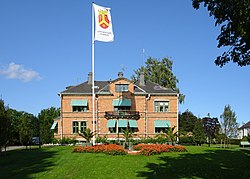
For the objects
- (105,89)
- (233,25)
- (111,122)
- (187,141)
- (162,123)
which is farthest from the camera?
(105,89)

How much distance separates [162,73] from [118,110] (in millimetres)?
18862

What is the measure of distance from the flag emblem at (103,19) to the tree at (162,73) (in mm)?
30767

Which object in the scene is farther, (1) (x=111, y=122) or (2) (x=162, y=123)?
(2) (x=162, y=123)

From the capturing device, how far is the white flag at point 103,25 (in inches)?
1289

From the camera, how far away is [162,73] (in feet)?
206

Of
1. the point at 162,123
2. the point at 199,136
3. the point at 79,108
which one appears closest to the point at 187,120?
the point at 199,136

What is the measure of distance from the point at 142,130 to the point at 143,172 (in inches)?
1245

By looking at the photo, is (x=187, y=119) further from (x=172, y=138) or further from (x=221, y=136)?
(x=172, y=138)

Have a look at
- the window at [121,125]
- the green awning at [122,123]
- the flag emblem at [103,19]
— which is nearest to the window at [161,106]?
the window at [121,125]

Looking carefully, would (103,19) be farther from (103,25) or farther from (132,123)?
(132,123)

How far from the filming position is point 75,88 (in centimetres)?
4884

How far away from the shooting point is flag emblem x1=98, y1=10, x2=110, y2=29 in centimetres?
3303

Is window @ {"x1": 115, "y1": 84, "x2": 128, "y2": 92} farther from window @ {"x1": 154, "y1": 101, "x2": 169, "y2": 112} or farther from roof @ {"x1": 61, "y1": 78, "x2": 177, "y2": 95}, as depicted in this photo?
window @ {"x1": 154, "y1": 101, "x2": 169, "y2": 112}

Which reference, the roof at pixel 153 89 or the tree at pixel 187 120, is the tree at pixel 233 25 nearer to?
the roof at pixel 153 89
